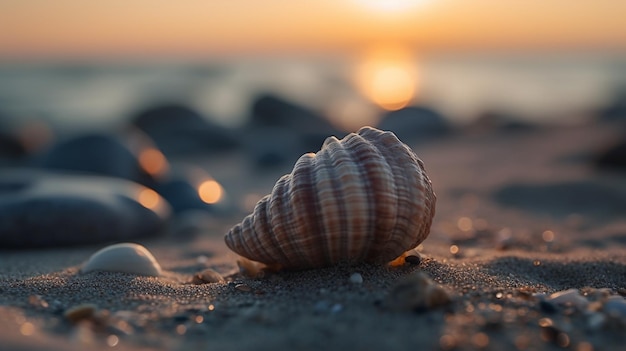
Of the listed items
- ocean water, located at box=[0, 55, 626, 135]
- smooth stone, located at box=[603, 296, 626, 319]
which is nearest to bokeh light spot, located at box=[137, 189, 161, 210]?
smooth stone, located at box=[603, 296, 626, 319]

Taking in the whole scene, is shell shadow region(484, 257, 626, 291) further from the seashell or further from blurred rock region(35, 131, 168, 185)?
blurred rock region(35, 131, 168, 185)

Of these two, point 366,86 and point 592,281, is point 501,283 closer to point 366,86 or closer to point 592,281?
point 592,281

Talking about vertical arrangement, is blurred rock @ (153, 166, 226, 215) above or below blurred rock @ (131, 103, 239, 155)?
below

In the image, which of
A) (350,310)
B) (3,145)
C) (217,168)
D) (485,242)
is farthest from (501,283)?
(3,145)

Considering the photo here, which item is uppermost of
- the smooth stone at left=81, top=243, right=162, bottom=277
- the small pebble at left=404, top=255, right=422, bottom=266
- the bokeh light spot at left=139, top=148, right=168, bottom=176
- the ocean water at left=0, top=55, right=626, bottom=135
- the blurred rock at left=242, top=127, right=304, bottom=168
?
the ocean water at left=0, top=55, right=626, bottom=135

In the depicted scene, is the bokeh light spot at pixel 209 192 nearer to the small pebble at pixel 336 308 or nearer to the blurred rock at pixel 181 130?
the small pebble at pixel 336 308

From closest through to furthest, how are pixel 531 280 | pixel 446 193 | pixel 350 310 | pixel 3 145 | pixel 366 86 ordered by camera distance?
pixel 350 310
pixel 531 280
pixel 446 193
pixel 3 145
pixel 366 86

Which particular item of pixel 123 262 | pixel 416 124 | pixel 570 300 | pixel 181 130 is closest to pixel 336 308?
pixel 570 300
